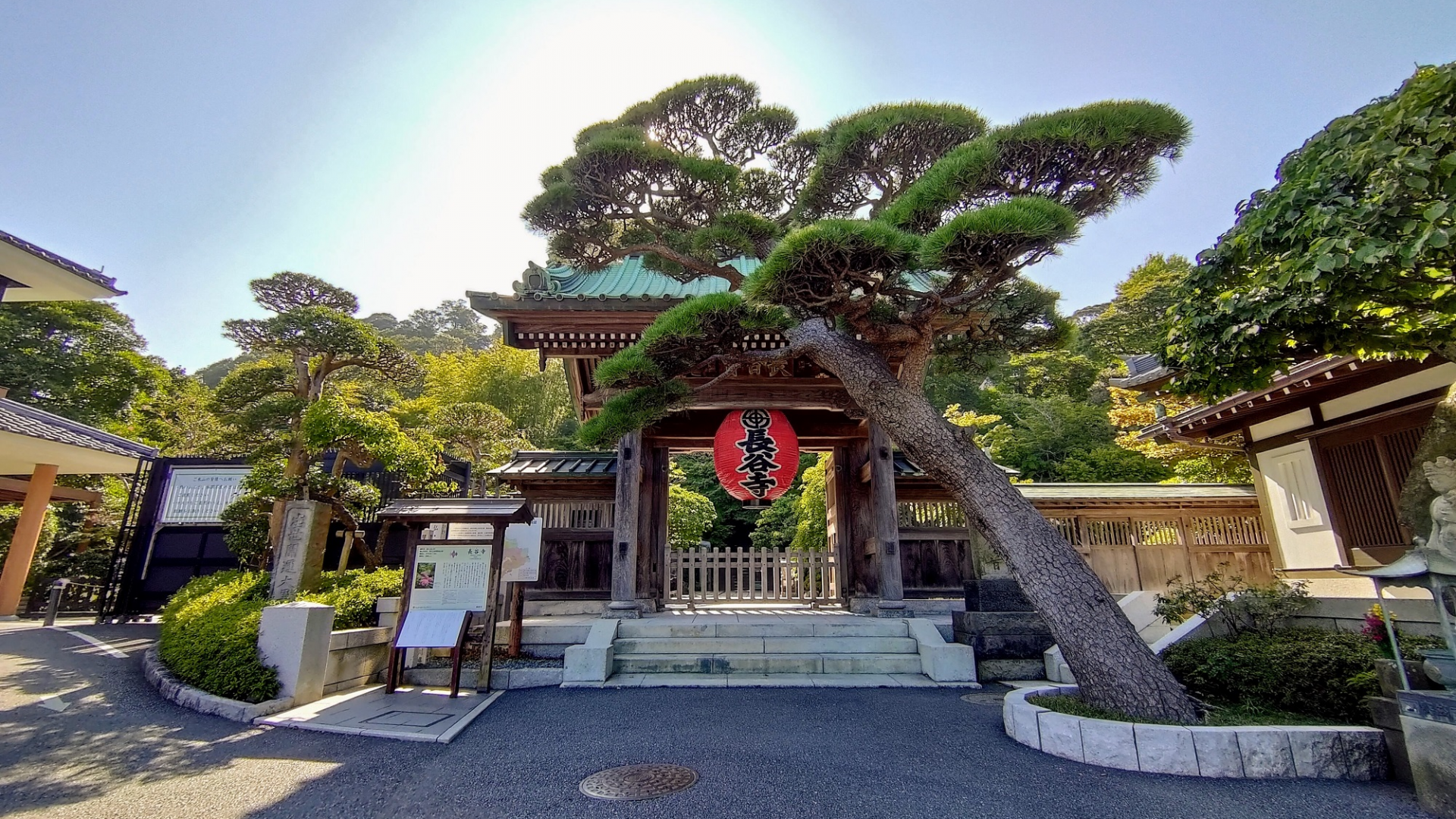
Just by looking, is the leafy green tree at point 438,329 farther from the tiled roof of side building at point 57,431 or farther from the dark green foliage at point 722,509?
the tiled roof of side building at point 57,431

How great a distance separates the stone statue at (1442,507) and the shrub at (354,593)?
8596mm

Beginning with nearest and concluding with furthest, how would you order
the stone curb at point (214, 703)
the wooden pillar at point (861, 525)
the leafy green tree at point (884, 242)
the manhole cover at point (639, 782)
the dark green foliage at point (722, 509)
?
1. the manhole cover at point (639, 782)
2. the leafy green tree at point (884, 242)
3. the stone curb at point (214, 703)
4. the wooden pillar at point (861, 525)
5. the dark green foliage at point (722, 509)

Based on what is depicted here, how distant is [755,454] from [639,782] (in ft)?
16.2

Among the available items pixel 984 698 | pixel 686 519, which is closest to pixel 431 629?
pixel 984 698

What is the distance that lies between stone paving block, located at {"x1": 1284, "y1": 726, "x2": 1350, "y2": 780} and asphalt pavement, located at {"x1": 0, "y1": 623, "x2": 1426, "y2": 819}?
96 mm

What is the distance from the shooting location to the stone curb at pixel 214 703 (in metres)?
4.78

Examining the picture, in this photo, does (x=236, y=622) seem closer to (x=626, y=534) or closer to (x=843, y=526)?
(x=626, y=534)

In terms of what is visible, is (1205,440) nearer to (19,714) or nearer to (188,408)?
(19,714)

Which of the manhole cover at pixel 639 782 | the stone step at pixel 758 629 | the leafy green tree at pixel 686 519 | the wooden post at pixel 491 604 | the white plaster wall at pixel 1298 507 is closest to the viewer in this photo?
the manhole cover at pixel 639 782

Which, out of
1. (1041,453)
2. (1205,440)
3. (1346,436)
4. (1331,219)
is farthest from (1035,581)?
(1041,453)

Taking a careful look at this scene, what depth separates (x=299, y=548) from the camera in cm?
686

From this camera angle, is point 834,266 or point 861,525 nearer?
point 834,266

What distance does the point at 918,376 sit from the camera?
17.8 ft

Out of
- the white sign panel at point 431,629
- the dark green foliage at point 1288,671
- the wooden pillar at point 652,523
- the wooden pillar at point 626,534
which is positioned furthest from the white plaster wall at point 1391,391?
the white sign panel at point 431,629
